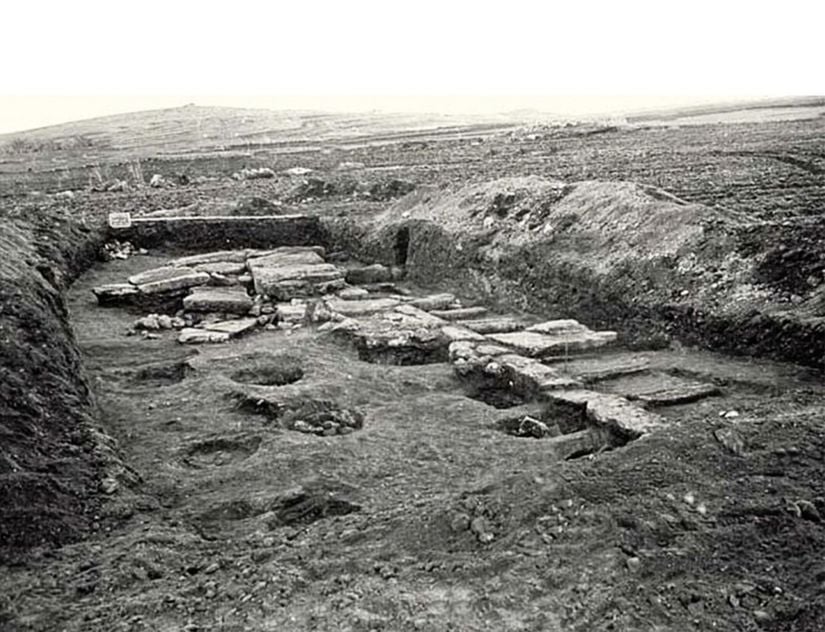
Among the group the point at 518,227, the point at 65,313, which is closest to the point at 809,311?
the point at 518,227

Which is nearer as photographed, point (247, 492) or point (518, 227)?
point (247, 492)

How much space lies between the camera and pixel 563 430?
6.01 meters

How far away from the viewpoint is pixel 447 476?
5.17m

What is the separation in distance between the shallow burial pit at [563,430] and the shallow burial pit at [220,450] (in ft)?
5.66

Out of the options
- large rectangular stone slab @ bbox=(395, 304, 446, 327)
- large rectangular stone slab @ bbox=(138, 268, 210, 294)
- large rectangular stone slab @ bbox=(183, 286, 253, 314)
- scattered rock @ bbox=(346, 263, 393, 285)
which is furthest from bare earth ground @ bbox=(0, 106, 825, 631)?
scattered rock @ bbox=(346, 263, 393, 285)

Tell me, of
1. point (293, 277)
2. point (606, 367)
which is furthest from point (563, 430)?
point (293, 277)

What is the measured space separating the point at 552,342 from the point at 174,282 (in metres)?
5.24

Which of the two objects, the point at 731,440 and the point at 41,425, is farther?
the point at 41,425

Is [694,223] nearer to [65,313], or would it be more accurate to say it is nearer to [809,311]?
[809,311]

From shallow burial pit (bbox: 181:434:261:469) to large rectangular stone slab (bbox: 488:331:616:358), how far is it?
2554 millimetres

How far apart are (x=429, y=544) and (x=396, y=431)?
6.50ft

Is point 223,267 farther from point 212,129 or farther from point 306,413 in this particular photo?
point 212,129

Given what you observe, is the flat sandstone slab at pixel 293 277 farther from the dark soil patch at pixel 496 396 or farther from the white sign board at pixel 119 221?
the dark soil patch at pixel 496 396

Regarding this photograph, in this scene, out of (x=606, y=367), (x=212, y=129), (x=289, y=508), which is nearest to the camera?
(x=289, y=508)
